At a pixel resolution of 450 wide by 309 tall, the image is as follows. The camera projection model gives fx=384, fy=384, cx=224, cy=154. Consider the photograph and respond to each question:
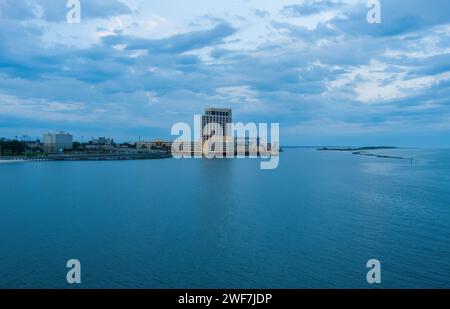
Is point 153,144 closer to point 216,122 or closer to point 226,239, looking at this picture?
point 216,122

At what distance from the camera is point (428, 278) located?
38.0 ft

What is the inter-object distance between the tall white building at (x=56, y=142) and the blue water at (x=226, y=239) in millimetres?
81275

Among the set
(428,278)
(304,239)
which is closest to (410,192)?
(304,239)

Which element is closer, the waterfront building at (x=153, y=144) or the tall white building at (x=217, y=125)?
the tall white building at (x=217, y=125)

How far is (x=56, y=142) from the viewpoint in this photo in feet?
345

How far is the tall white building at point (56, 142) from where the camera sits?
103688 millimetres

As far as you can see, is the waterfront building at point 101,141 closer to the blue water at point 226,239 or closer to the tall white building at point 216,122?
the tall white building at point 216,122

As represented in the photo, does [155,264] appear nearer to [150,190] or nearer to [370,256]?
[370,256]

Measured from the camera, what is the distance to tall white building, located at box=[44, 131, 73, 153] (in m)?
104

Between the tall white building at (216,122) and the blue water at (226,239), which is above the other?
the tall white building at (216,122)

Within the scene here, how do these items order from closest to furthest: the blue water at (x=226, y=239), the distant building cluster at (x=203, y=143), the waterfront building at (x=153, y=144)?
the blue water at (x=226, y=239) → the distant building cluster at (x=203, y=143) → the waterfront building at (x=153, y=144)

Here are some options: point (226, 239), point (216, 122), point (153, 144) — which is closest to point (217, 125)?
point (216, 122)

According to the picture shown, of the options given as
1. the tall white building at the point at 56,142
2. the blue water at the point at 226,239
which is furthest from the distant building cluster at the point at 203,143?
the blue water at the point at 226,239

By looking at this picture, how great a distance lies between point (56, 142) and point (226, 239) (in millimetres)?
100391
